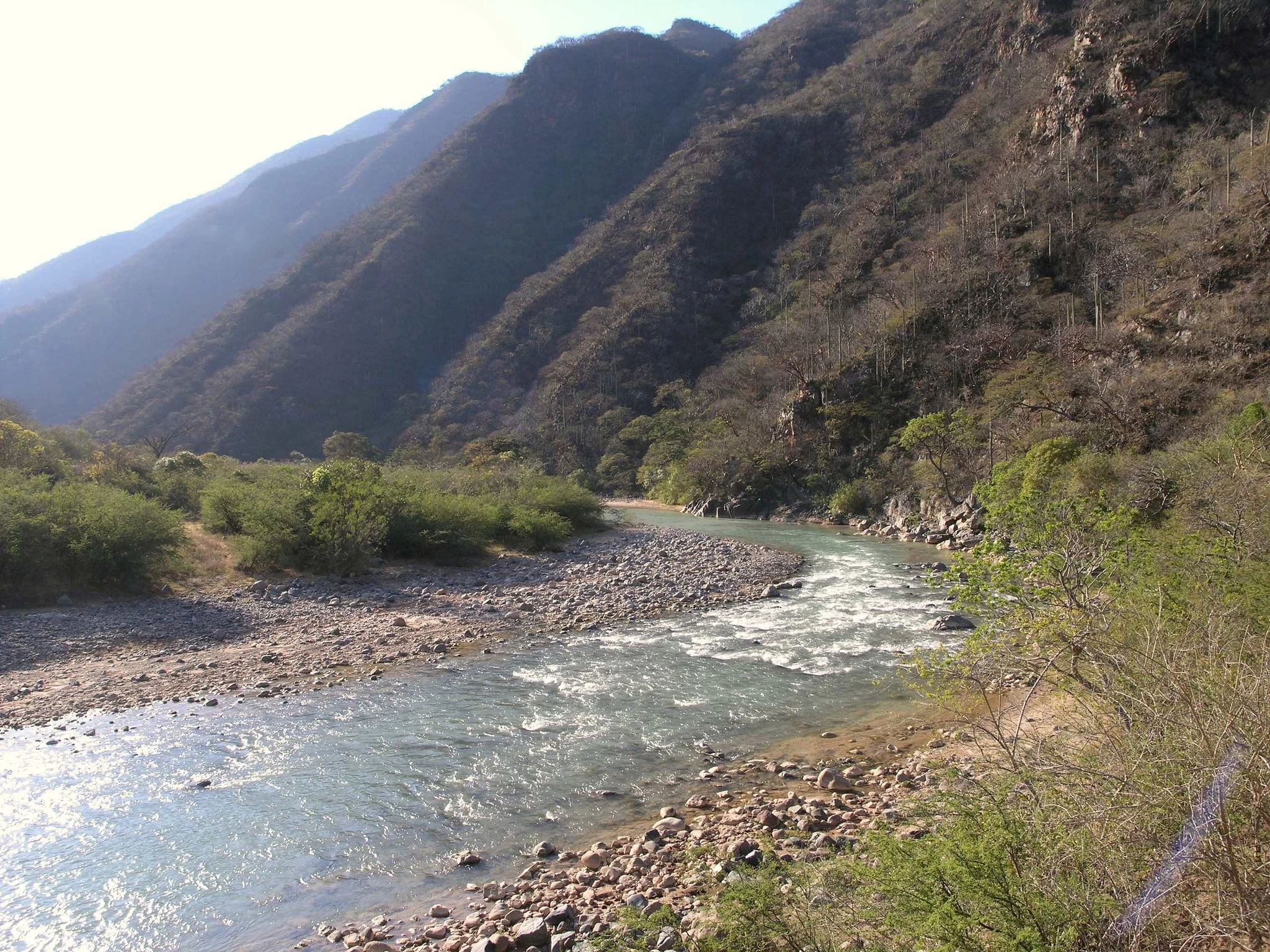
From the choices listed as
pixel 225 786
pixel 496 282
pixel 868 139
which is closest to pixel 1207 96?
pixel 868 139

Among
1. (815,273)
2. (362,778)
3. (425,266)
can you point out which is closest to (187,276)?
(425,266)

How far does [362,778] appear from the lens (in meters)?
7.07

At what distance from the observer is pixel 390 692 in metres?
9.65

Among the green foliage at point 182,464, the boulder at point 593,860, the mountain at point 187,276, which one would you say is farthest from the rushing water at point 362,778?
the mountain at point 187,276

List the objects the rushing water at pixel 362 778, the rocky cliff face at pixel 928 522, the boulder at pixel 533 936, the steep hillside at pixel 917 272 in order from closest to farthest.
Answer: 1. the boulder at pixel 533 936
2. the rushing water at pixel 362 778
3. the rocky cliff face at pixel 928 522
4. the steep hillside at pixel 917 272

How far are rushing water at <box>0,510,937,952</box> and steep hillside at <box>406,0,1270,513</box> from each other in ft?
57.4

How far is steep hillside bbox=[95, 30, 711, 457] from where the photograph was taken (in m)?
70.1

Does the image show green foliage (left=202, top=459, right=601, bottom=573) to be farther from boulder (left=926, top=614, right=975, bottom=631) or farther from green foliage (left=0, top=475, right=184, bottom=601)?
boulder (left=926, top=614, right=975, bottom=631)

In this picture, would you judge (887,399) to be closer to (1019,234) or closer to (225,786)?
(1019,234)

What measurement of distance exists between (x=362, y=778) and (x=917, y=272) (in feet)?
153

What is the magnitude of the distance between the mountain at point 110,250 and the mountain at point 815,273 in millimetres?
68090

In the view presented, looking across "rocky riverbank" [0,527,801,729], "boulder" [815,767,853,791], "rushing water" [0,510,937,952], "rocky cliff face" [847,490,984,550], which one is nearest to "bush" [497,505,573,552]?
"rocky riverbank" [0,527,801,729]

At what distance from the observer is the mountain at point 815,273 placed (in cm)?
2959

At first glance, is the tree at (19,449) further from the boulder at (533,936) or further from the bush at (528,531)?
the boulder at (533,936)
